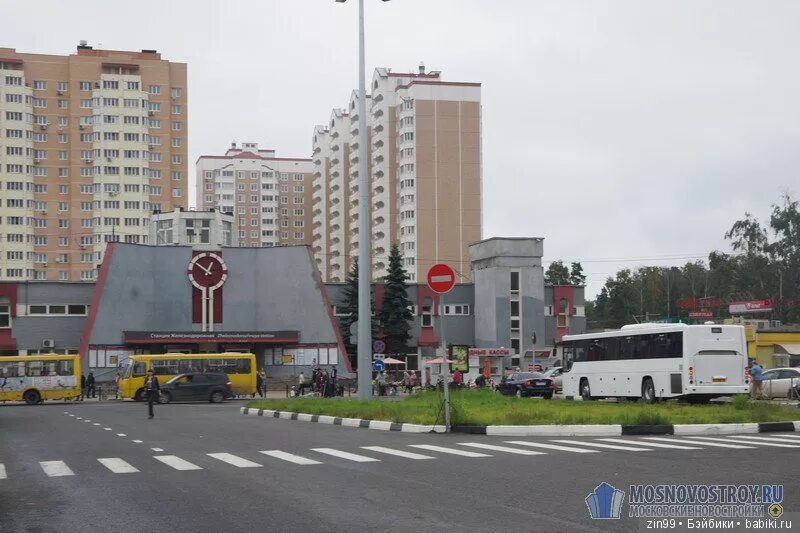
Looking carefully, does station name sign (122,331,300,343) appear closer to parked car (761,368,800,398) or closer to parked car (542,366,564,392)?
parked car (542,366,564,392)

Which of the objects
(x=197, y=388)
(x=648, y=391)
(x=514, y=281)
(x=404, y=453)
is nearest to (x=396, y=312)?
(x=514, y=281)

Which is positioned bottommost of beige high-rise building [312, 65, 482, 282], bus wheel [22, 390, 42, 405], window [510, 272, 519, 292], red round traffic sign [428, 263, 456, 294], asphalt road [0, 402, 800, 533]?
bus wheel [22, 390, 42, 405]

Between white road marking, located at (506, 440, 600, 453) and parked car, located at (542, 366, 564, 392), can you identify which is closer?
white road marking, located at (506, 440, 600, 453)

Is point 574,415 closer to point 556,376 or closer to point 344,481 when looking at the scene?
point 344,481

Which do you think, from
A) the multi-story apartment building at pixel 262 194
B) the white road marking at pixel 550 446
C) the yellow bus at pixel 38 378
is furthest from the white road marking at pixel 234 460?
the multi-story apartment building at pixel 262 194

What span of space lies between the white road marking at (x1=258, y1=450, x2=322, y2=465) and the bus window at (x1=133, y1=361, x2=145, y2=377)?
40.8 metres

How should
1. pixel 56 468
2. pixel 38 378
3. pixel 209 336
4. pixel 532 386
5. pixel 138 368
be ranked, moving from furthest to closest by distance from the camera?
pixel 209 336
pixel 138 368
pixel 38 378
pixel 532 386
pixel 56 468

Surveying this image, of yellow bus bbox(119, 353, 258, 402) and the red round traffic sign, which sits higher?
the red round traffic sign

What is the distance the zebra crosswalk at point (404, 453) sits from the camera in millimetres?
14242

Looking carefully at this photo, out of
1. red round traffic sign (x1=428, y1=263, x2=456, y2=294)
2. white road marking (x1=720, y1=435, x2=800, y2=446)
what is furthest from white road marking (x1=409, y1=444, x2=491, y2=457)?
white road marking (x1=720, y1=435, x2=800, y2=446)

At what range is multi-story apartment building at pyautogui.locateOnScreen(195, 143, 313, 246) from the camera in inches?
7131

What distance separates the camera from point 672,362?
1281 inches

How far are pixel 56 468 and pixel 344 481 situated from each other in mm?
5110

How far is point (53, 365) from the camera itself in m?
52.6
